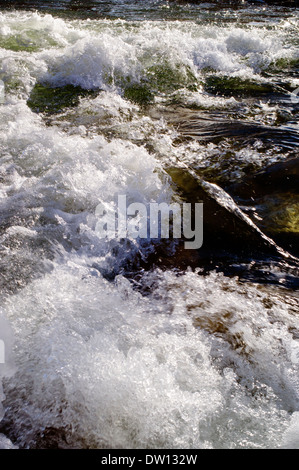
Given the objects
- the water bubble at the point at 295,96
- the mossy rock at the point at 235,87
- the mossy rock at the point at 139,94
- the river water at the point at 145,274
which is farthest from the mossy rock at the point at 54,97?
the water bubble at the point at 295,96

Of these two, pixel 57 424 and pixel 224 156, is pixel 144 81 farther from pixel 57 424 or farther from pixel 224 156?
pixel 57 424

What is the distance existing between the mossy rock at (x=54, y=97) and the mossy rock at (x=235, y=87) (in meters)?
1.67

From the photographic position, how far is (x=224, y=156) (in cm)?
303

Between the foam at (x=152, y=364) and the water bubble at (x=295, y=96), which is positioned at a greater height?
the water bubble at (x=295, y=96)

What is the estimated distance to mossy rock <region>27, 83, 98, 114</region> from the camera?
12.5 ft

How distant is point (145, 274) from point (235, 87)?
3.83 meters

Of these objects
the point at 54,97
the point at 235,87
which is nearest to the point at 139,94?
the point at 54,97

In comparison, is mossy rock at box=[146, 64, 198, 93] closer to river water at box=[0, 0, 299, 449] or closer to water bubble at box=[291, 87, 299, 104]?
river water at box=[0, 0, 299, 449]

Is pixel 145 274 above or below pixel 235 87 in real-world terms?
below

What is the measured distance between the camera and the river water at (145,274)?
1308mm

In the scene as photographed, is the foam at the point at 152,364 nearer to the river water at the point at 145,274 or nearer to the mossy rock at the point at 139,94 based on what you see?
the river water at the point at 145,274

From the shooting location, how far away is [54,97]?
4.11m

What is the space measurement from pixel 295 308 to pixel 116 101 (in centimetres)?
326

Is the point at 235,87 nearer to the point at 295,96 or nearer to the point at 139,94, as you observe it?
the point at 295,96
